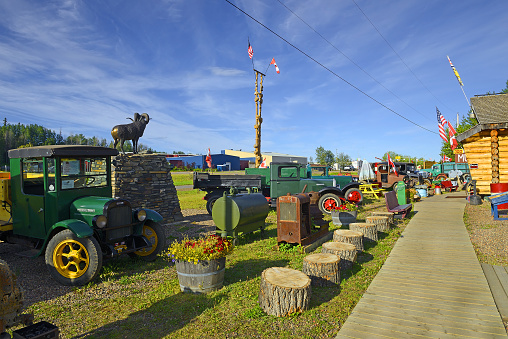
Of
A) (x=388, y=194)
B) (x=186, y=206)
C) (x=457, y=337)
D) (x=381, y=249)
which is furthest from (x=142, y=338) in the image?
(x=186, y=206)

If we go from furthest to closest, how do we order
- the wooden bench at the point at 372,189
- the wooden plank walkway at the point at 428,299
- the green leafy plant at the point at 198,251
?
1. the wooden bench at the point at 372,189
2. the green leafy plant at the point at 198,251
3. the wooden plank walkway at the point at 428,299

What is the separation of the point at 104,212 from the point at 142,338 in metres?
2.62

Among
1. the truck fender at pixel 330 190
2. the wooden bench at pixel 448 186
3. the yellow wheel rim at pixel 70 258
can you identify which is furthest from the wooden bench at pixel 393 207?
the wooden bench at pixel 448 186

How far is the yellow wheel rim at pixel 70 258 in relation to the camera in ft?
15.9

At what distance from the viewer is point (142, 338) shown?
328 cm

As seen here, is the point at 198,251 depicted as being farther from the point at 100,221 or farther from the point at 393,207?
the point at 393,207

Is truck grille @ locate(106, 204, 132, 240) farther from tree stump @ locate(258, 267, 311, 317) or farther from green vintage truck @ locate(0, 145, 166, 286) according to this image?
tree stump @ locate(258, 267, 311, 317)

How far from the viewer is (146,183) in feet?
A: 32.2

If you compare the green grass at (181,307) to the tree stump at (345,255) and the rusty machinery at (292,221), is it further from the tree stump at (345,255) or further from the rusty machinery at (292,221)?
the rusty machinery at (292,221)

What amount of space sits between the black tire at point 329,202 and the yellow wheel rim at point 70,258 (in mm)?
8652

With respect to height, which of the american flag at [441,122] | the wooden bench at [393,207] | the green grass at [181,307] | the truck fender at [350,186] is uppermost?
the american flag at [441,122]

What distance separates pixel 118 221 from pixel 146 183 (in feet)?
14.8

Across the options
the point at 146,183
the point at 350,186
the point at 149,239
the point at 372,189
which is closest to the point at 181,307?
the point at 149,239

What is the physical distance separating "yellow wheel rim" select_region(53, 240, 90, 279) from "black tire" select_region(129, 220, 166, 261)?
3.96 ft
